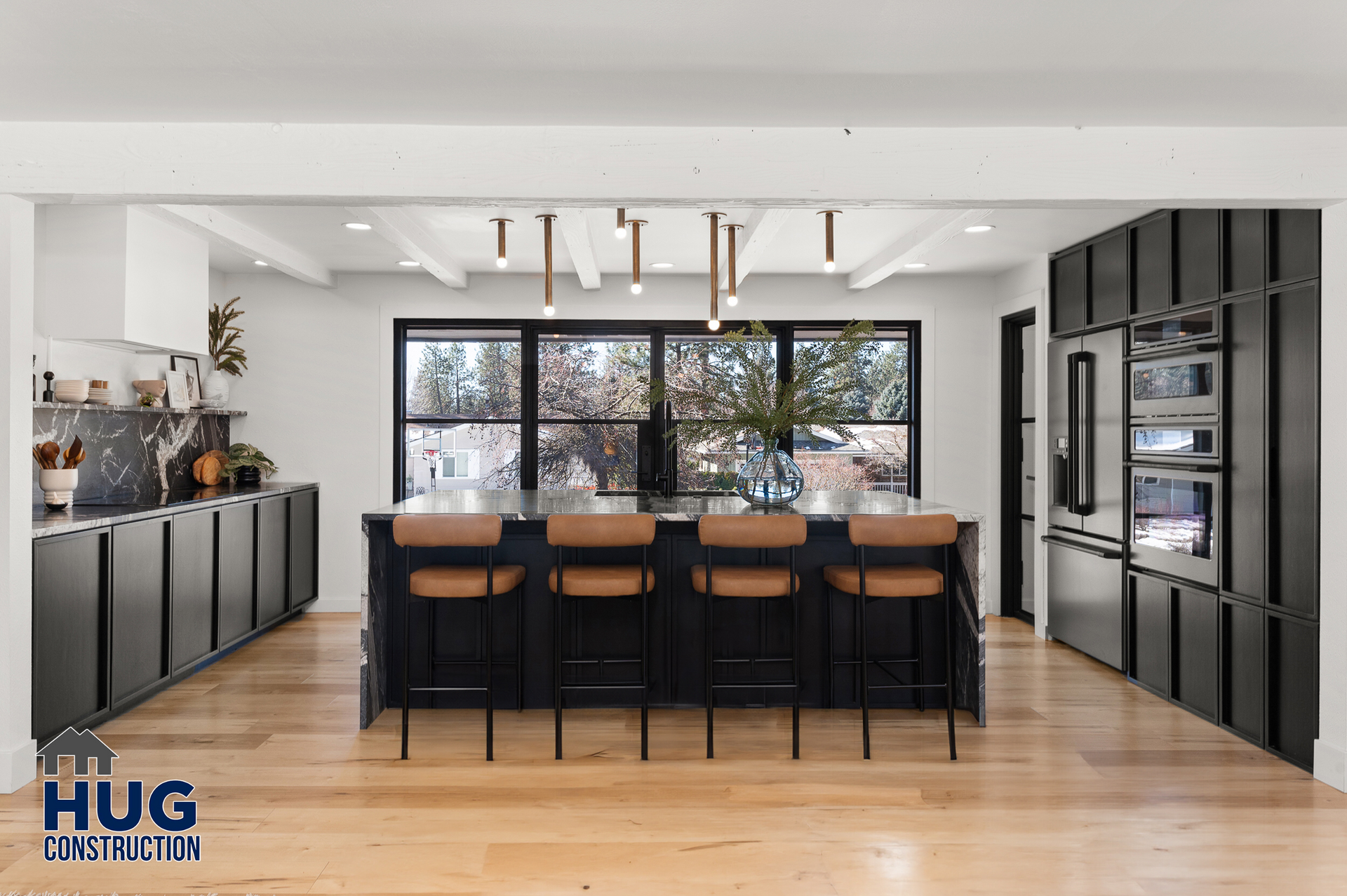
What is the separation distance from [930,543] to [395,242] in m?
3.17

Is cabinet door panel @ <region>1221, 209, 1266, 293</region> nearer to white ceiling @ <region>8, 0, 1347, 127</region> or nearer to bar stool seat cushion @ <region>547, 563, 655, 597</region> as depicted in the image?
white ceiling @ <region>8, 0, 1347, 127</region>

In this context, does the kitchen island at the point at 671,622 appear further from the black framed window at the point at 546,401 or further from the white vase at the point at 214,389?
the white vase at the point at 214,389

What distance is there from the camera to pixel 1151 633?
426 centimetres

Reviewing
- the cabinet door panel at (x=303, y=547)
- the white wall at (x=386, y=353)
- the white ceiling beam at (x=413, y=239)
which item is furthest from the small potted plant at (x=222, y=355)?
the white ceiling beam at (x=413, y=239)

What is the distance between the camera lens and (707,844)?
2688 millimetres

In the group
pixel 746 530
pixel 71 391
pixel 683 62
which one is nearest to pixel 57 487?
pixel 71 391

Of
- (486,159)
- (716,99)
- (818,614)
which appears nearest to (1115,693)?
(818,614)

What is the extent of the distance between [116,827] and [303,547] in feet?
10.6

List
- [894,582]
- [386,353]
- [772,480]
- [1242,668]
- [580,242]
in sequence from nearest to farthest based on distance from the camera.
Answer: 1. [894,582]
2. [1242,668]
3. [772,480]
4. [580,242]
5. [386,353]

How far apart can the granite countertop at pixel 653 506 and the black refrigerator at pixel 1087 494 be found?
1.21 m

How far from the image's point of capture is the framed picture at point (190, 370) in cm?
543

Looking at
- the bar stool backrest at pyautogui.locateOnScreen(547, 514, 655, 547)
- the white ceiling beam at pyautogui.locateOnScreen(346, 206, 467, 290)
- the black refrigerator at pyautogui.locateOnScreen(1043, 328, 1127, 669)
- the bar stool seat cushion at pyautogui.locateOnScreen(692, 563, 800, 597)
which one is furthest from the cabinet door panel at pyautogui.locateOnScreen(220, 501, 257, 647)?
the black refrigerator at pyautogui.locateOnScreen(1043, 328, 1127, 669)

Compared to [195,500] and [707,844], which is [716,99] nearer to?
[707,844]

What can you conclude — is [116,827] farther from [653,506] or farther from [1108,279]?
[1108,279]
